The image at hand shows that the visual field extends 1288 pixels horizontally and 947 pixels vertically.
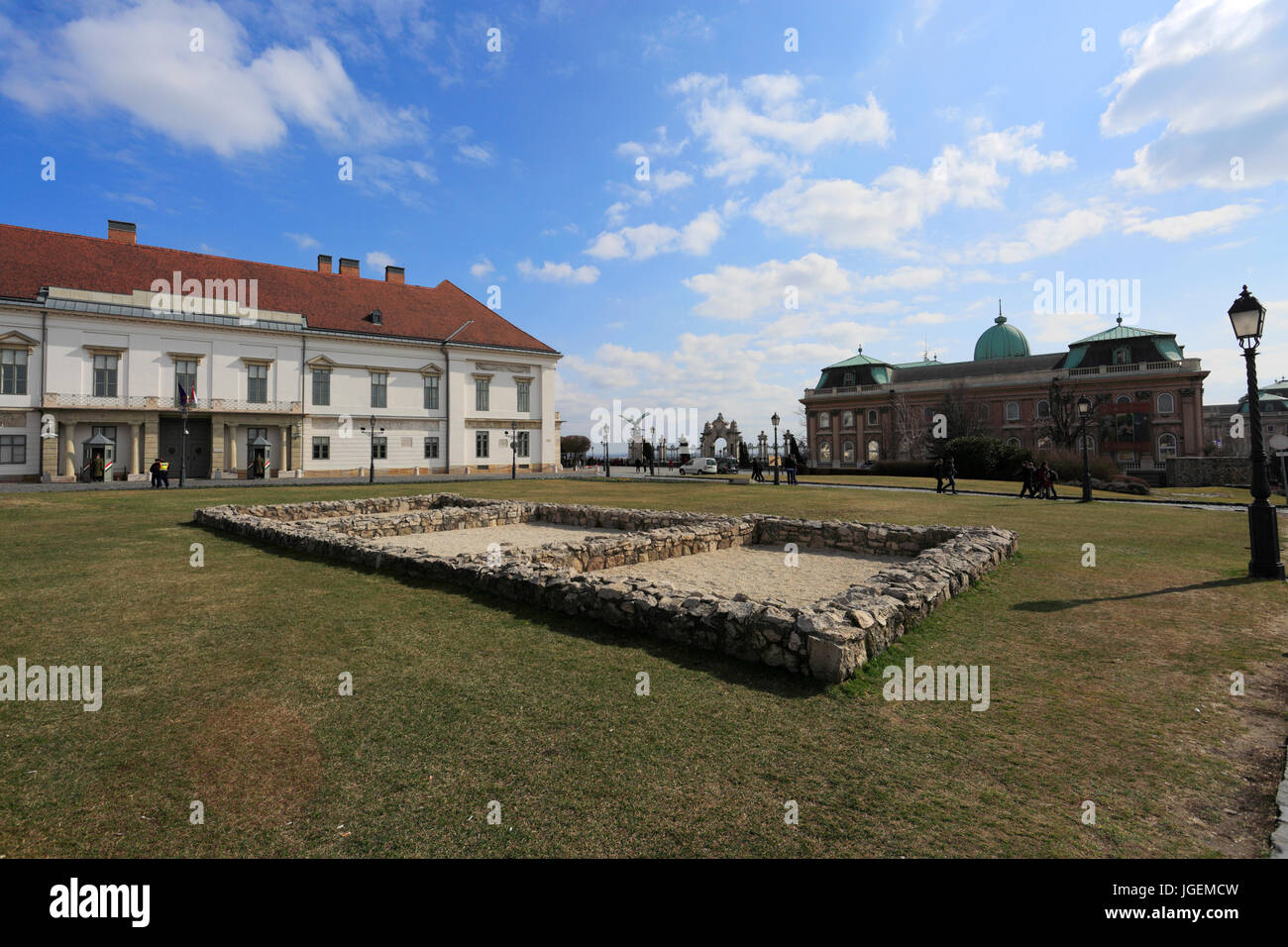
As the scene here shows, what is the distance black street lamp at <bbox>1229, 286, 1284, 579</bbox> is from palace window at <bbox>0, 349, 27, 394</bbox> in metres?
54.1

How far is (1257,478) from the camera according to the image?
9562mm

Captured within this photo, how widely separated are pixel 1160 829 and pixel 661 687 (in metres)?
3.54

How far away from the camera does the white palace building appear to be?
36562mm

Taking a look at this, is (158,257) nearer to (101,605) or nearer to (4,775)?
(101,605)

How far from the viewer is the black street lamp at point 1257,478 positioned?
9562 millimetres

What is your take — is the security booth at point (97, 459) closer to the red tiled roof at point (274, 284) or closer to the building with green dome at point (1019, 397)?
the red tiled roof at point (274, 284)

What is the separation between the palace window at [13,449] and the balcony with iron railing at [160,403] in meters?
2.43

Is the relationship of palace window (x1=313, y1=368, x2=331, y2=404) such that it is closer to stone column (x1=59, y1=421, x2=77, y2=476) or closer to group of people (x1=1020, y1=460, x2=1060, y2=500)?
stone column (x1=59, y1=421, x2=77, y2=476)

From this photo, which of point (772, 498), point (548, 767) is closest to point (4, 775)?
point (548, 767)

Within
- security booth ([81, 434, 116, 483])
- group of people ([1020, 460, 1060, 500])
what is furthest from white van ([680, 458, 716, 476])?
security booth ([81, 434, 116, 483])

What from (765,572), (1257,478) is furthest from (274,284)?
(1257,478)

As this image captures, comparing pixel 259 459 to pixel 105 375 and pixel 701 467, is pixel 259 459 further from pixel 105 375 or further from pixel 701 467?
pixel 701 467

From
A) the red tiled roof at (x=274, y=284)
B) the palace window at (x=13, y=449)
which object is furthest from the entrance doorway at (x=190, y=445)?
the red tiled roof at (x=274, y=284)
